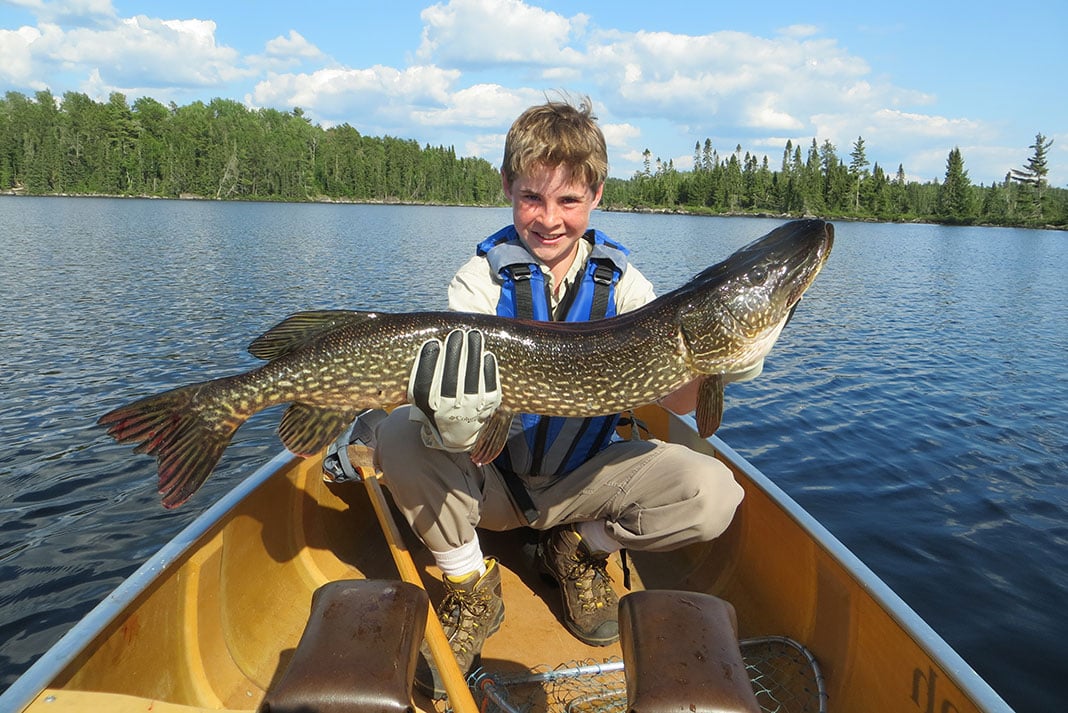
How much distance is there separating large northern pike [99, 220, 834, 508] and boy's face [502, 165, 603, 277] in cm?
51

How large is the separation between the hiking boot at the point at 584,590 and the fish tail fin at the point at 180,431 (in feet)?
5.06

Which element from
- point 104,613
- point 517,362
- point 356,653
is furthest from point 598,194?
point 104,613

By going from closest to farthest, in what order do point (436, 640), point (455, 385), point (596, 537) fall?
point (436, 640)
point (455, 385)
point (596, 537)

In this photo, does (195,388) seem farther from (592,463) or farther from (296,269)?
(296,269)

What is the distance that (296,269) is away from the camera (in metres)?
20.8

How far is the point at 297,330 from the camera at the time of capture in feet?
9.01

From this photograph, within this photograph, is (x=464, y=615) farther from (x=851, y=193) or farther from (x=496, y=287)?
(x=851, y=193)

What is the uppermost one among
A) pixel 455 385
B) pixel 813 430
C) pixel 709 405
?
pixel 455 385

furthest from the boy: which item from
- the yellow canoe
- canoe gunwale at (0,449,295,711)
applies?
canoe gunwale at (0,449,295,711)

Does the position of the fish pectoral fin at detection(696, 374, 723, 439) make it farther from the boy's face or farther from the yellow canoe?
the boy's face

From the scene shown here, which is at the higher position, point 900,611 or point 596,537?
point 900,611

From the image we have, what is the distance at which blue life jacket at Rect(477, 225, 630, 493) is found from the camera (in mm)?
3027

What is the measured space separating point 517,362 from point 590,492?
0.74m

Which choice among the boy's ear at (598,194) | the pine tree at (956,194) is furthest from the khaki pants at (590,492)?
the pine tree at (956,194)
